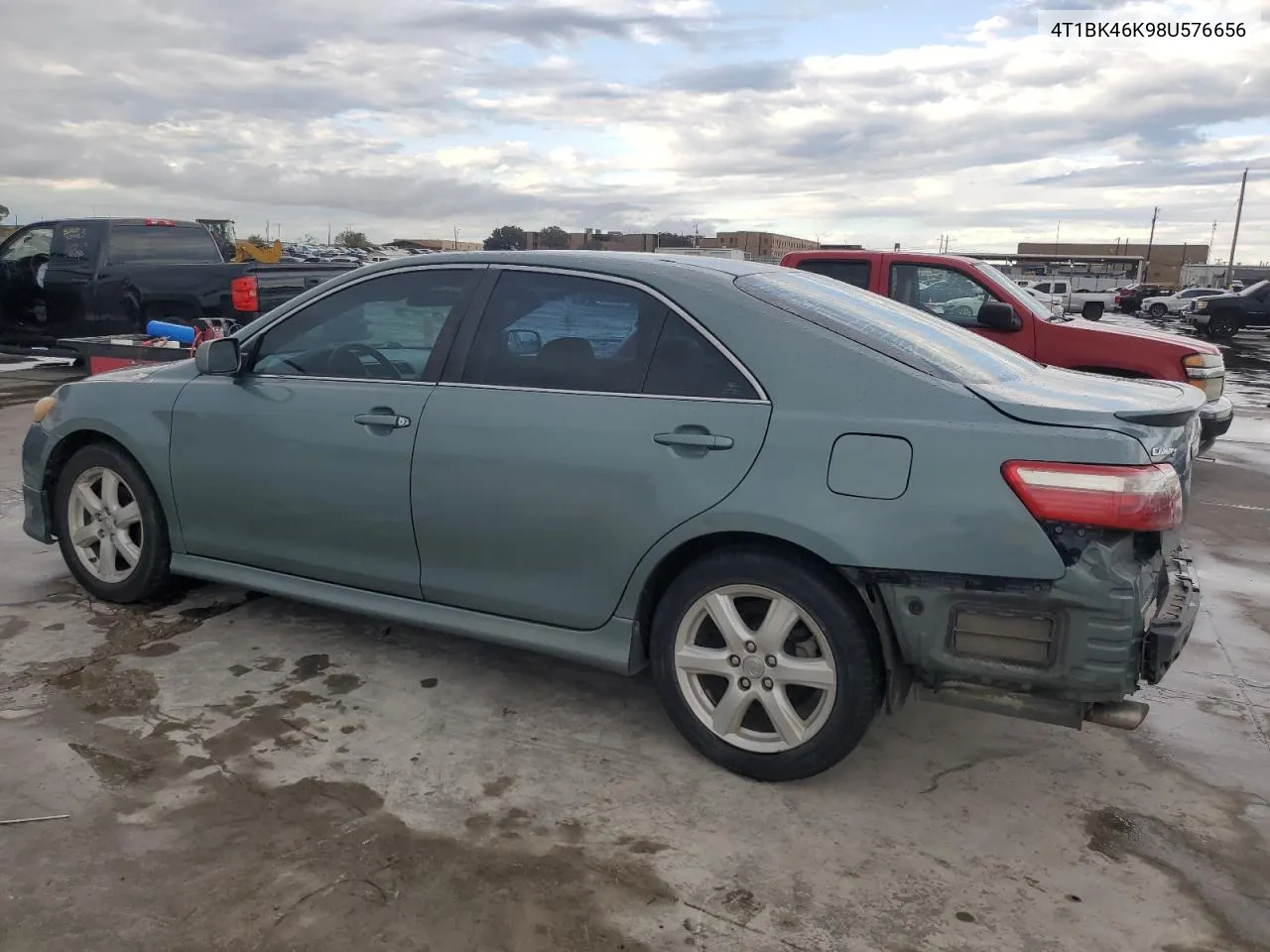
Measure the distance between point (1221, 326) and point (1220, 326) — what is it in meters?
0.02

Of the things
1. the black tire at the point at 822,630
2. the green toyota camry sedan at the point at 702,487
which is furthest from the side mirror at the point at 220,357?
the black tire at the point at 822,630

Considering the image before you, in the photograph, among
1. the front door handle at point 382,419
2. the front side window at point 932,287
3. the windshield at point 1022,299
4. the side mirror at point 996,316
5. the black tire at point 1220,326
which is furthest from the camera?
the black tire at point 1220,326

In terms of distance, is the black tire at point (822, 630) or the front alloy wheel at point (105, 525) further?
A: the front alloy wheel at point (105, 525)

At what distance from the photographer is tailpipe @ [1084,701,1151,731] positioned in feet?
9.33

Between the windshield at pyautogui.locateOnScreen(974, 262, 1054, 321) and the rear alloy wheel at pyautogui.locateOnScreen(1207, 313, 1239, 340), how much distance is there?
2242cm

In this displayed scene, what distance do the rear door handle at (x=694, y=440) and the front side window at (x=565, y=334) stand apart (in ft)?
0.71

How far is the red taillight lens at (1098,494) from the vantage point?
2.65m

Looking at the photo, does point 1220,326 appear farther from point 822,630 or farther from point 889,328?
point 822,630

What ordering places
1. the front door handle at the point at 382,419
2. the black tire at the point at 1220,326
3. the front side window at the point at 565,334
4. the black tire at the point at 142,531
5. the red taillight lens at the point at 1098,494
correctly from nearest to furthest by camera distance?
1. the red taillight lens at the point at 1098,494
2. the front side window at the point at 565,334
3. the front door handle at the point at 382,419
4. the black tire at the point at 142,531
5. the black tire at the point at 1220,326

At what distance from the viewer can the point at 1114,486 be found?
265 centimetres

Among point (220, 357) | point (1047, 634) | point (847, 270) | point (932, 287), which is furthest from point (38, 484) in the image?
point (932, 287)

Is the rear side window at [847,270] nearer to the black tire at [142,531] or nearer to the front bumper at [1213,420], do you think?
the front bumper at [1213,420]

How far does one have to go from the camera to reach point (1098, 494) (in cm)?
265

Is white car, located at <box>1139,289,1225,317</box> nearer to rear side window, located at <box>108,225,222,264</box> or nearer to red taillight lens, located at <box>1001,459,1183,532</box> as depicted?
rear side window, located at <box>108,225,222,264</box>
